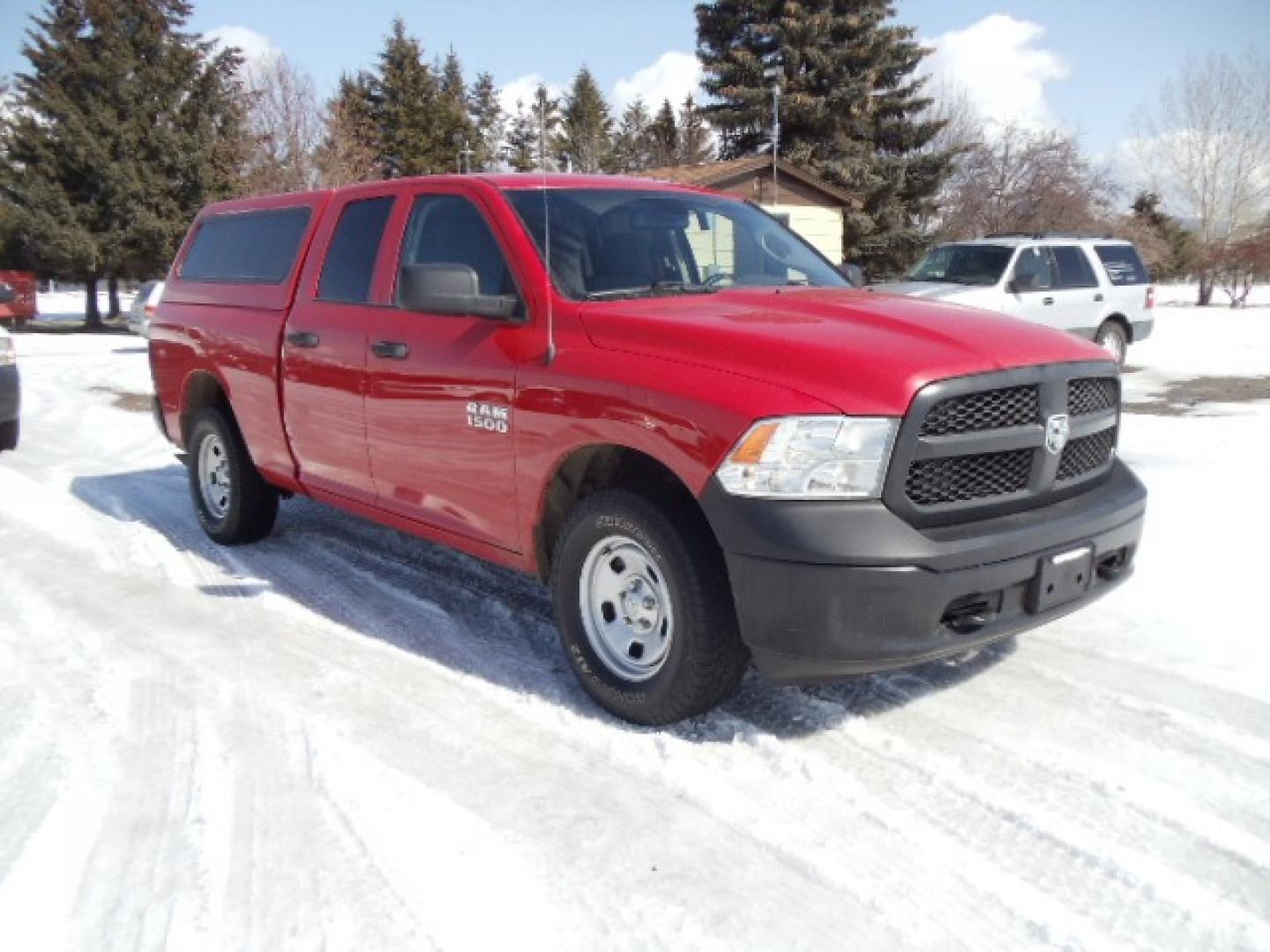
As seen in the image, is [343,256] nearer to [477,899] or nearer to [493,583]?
[493,583]

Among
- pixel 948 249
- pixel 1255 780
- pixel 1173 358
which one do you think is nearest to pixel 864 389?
pixel 1255 780

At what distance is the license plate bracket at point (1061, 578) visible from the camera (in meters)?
2.86

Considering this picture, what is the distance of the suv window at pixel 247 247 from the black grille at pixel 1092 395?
367 cm

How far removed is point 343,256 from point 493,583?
1714 mm

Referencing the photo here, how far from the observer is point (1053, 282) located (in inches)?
509

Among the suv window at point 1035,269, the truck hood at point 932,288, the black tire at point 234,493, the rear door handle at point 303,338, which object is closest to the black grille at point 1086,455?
the rear door handle at point 303,338

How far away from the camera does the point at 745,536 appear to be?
8.87 ft

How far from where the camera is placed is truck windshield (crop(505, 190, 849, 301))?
3.62 metres

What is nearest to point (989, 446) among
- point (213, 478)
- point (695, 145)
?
point (213, 478)

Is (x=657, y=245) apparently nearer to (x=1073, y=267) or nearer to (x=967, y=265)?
(x=967, y=265)

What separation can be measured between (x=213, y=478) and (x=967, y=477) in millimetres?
4543

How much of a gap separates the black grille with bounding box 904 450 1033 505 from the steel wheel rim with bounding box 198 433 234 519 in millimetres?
4221

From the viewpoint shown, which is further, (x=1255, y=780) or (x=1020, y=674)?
(x=1020, y=674)

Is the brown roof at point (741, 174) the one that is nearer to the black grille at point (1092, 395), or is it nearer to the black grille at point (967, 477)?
the black grille at point (1092, 395)
